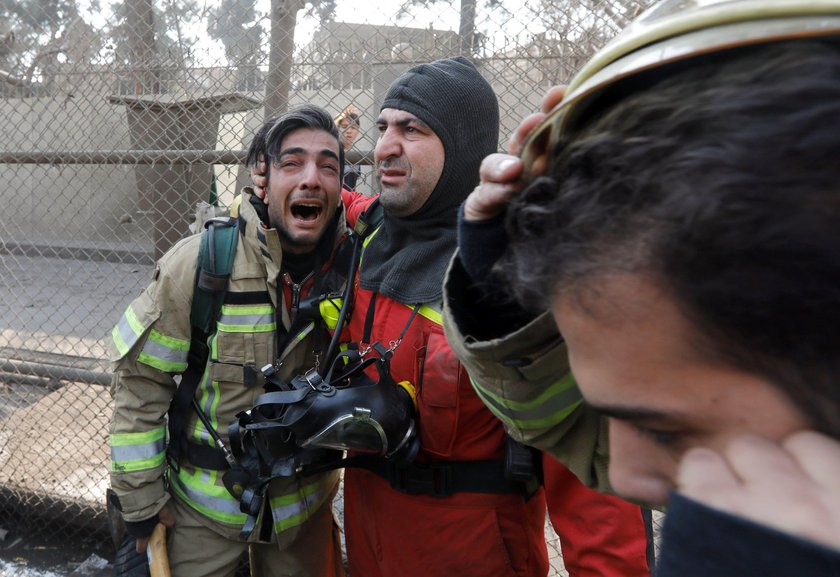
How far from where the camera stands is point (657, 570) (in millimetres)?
528

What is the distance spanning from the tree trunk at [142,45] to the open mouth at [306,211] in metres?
1.30

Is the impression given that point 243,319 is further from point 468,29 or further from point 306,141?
point 468,29

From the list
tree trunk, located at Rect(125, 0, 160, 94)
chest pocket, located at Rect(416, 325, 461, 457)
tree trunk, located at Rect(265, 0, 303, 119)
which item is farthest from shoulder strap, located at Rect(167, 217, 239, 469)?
tree trunk, located at Rect(125, 0, 160, 94)

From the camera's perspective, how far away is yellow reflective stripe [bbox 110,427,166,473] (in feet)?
7.10

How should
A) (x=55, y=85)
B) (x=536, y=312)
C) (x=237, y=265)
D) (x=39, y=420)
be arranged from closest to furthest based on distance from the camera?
(x=536, y=312), (x=237, y=265), (x=55, y=85), (x=39, y=420)

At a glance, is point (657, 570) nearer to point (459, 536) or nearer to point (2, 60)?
point (459, 536)

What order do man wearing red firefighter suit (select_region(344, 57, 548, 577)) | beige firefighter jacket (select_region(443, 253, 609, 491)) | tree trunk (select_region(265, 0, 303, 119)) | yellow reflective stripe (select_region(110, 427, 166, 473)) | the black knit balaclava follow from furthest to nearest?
tree trunk (select_region(265, 0, 303, 119)) → yellow reflective stripe (select_region(110, 427, 166, 473)) → the black knit balaclava → man wearing red firefighter suit (select_region(344, 57, 548, 577)) → beige firefighter jacket (select_region(443, 253, 609, 491))

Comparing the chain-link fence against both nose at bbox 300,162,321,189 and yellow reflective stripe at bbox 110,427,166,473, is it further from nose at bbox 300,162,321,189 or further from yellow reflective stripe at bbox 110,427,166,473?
yellow reflective stripe at bbox 110,427,166,473

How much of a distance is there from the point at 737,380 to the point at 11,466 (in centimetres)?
424

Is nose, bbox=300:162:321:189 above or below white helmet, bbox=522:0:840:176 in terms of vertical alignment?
below

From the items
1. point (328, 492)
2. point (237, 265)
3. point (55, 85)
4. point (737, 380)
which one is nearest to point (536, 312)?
point (737, 380)

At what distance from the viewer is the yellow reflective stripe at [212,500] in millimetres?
2211

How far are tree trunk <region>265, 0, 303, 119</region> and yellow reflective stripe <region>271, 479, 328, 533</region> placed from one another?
1.71m

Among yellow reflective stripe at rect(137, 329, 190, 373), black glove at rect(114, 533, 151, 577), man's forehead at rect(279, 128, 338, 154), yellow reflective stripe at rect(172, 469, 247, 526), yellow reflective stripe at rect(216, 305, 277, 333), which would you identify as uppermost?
man's forehead at rect(279, 128, 338, 154)
